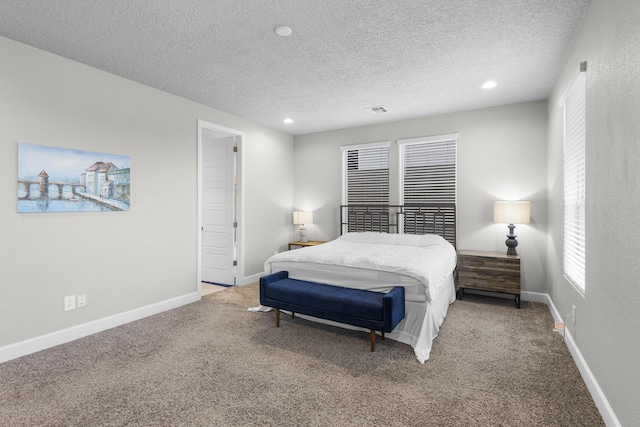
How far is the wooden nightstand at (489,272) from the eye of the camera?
3.90 meters

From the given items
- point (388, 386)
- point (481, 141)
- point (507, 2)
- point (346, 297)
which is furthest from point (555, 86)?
point (388, 386)

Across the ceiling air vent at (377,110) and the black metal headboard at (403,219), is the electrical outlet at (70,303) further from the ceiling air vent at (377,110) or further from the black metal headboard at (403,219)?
the ceiling air vent at (377,110)

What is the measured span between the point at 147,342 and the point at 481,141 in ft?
15.5

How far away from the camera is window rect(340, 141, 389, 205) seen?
529 centimetres

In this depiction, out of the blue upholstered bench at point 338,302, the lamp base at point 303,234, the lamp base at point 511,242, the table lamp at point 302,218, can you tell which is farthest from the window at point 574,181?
the lamp base at point 303,234

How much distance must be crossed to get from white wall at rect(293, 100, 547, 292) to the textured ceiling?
0.40 m

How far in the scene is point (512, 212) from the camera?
13.1 feet

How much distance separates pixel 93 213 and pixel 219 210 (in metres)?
2.05

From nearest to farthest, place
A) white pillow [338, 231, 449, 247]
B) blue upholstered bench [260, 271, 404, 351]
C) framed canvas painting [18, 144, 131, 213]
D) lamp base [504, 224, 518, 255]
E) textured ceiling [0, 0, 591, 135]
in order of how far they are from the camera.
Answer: textured ceiling [0, 0, 591, 135]
blue upholstered bench [260, 271, 404, 351]
framed canvas painting [18, 144, 131, 213]
lamp base [504, 224, 518, 255]
white pillow [338, 231, 449, 247]

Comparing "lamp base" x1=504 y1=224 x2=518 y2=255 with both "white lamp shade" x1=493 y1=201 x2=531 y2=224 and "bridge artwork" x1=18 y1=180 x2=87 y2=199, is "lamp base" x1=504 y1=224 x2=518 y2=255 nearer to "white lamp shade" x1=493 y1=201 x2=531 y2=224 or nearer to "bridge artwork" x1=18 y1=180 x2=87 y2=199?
"white lamp shade" x1=493 y1=201 x2=531 y2=224

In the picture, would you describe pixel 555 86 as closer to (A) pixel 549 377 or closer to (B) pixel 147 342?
(A) pixel 549 377

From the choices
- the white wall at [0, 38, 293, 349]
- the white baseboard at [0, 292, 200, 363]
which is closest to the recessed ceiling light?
the white wall at [0, 38, 293, 349]

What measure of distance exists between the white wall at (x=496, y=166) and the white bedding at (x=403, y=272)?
72 centimetres

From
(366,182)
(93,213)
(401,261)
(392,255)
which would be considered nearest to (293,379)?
(401,261)
